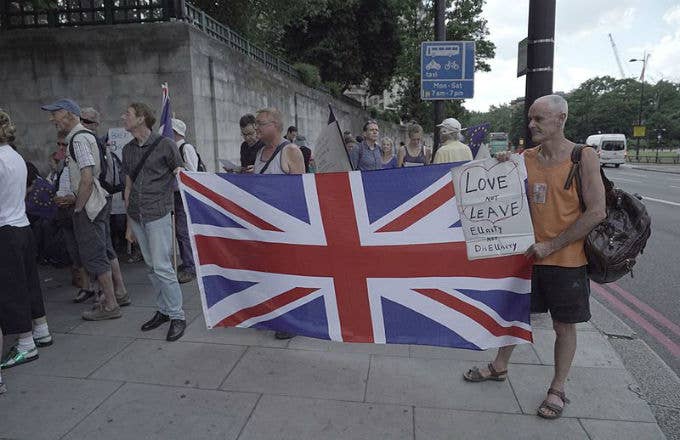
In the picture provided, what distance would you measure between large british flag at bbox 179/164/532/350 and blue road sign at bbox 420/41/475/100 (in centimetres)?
558

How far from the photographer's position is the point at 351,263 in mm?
3369

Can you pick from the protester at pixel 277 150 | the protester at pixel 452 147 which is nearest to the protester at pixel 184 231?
the protester at pixel 277 150

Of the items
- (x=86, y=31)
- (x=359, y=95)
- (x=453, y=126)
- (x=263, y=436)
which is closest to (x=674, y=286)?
(x=453, y=126)

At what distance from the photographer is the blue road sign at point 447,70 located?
8.34 m

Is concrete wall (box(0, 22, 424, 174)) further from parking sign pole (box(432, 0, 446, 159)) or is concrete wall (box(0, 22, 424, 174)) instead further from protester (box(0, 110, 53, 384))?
parking sign pole (box(432, 0, 446, 159))

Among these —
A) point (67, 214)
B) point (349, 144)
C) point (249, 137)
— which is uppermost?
point (249, 137)

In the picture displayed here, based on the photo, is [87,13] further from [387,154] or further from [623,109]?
[623,109]

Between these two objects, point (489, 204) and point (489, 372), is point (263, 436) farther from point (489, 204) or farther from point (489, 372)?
point (489, 204)

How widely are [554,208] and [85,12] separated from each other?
24.2 ft

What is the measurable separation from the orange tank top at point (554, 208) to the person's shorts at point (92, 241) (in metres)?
3.73

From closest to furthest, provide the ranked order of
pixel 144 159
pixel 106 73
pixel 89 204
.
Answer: pixel 144 159 → pixel 89 204 → pixel 106 73

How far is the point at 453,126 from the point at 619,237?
238 centimetres

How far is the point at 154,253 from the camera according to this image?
4004 mm

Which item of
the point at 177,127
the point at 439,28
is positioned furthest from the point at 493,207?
the point at 439,28
